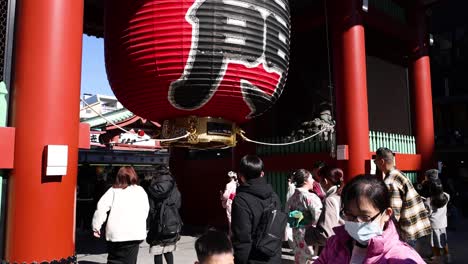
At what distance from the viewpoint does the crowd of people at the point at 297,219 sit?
1462 millimetres

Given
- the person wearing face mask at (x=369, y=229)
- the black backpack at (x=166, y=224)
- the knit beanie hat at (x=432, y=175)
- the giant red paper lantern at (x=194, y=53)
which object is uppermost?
the giant red paper lantern at (x=194, y=53)

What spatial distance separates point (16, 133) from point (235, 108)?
1582 millimetres

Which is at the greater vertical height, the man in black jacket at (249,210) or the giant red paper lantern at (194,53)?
the giant red paper lantern at (194,53)

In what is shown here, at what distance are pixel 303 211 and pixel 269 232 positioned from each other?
3.57 feet

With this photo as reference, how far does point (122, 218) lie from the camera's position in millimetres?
3814

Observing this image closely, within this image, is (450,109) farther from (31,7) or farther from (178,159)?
(31,7)

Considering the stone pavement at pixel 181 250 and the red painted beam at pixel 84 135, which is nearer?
the red painted beam at pixel 84 135

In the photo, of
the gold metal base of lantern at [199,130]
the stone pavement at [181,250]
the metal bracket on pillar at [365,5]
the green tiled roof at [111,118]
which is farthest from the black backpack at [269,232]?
the green tiled roof at [111,118]

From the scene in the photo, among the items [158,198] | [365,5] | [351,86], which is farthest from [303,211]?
[365,5]

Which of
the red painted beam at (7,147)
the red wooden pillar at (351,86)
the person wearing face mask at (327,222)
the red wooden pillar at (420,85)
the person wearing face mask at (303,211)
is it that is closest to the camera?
the red painted beam at (7,147)

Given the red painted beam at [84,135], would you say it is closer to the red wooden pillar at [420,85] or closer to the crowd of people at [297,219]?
the crowd of people at [297,219]

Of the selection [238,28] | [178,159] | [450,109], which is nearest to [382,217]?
[238,28]

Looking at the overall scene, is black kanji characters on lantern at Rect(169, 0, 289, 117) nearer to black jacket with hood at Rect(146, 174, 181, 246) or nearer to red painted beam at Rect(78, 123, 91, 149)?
red painted beam at Rect(78, 123, 91, 149)

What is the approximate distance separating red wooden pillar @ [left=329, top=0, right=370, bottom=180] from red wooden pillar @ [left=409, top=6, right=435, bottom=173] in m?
2.51
